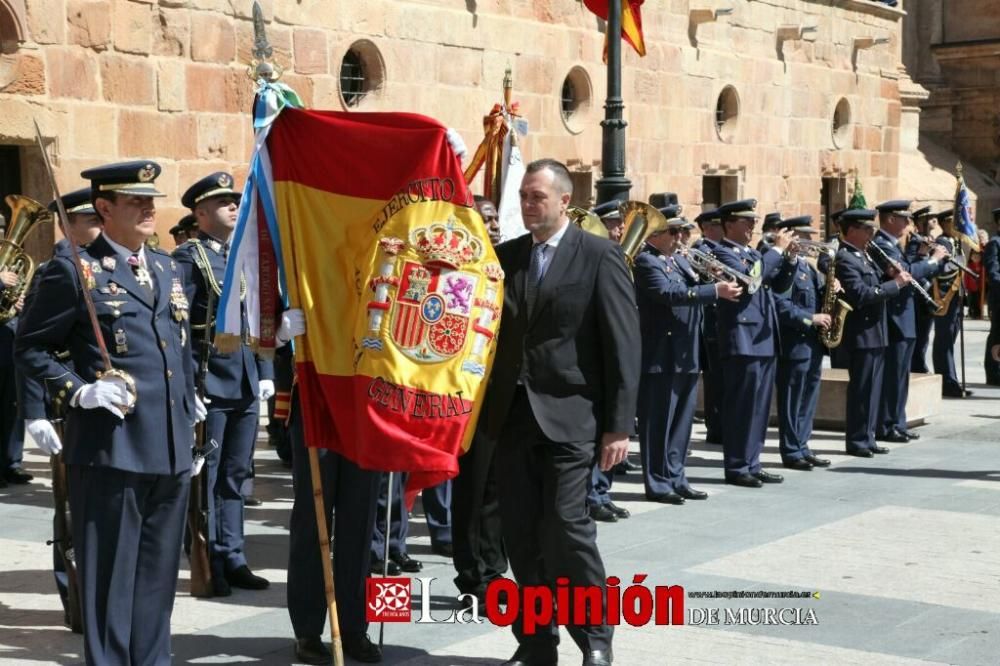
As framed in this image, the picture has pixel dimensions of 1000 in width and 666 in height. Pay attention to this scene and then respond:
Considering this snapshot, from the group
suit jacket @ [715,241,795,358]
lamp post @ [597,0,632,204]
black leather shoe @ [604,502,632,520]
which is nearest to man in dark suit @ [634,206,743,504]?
suit jacket @ [715,241,795,358]

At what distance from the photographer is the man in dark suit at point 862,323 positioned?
12.7 m

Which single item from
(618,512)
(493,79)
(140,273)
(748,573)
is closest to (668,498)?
(618,512)

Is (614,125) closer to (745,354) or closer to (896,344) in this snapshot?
(896,344)

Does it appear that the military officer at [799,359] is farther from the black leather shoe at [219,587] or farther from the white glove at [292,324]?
the white glove at [292,324]

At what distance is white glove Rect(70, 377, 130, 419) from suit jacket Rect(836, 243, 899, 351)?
315 inches

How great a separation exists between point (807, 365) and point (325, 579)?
22.7 feet

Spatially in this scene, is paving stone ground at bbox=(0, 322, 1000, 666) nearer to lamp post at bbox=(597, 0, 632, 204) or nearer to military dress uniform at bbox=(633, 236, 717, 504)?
military dress uniform at bbox=(633, 236, 717, 504)

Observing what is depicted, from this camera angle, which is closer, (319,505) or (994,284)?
(319,505)

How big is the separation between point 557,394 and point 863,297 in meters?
6.73

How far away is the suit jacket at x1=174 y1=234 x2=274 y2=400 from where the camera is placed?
25.8ft

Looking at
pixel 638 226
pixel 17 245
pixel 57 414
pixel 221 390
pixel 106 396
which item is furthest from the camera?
pixel 17 245

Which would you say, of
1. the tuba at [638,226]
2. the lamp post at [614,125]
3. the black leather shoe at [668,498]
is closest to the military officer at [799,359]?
the lamp post at [614,125]

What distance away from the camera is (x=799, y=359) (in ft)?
40.8

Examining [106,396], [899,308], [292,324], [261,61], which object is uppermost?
[261,61]
